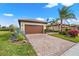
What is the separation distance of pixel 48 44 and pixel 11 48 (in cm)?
169

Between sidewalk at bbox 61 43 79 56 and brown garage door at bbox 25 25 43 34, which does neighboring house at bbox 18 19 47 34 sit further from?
sidewalk at bbox 61 43 79 56

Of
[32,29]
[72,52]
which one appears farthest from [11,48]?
[72,52]

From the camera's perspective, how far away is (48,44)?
889 centimetres

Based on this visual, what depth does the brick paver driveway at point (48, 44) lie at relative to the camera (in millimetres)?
8141

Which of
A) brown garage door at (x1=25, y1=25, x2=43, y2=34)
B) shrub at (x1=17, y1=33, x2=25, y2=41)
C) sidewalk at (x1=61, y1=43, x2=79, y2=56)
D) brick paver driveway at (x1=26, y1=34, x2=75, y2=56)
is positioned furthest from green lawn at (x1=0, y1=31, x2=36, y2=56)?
sidewalk at (x1=61, y1=43, x2=79, y2=56)

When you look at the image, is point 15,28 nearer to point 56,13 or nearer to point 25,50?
point 25,50

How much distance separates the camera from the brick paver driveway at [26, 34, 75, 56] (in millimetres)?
8141

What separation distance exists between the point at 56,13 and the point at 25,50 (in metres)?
2.15

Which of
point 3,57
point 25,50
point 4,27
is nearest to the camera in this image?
point 3,57

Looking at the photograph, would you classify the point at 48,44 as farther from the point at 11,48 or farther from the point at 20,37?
the point at 11,48

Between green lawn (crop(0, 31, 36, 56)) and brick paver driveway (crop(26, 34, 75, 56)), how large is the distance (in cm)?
31

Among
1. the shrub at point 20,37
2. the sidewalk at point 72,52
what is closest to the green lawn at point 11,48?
the shrub at point 20,37

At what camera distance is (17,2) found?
847 cm

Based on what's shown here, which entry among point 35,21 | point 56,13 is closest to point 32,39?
point 35,21
